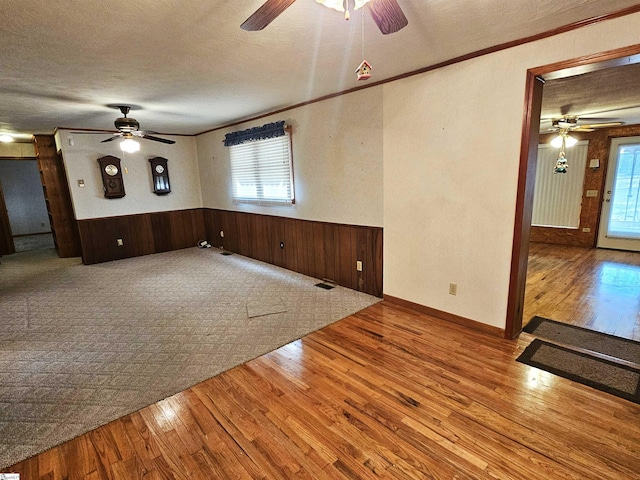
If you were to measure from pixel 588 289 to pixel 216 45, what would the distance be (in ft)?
15.6

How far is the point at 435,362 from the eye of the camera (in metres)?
2.43

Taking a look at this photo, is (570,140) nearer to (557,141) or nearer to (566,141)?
(566,141)

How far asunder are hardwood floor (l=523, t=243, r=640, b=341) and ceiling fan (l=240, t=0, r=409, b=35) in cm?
291

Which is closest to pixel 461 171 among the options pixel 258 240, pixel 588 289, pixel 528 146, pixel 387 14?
pixel 528 146

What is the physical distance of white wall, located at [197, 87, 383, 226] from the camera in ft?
11.4

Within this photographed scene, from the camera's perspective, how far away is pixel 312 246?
14.7ft

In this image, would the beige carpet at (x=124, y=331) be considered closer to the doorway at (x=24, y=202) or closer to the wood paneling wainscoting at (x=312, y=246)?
the wood paneling wainscoting at (x=312, y=246)

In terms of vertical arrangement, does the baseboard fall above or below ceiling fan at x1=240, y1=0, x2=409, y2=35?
below

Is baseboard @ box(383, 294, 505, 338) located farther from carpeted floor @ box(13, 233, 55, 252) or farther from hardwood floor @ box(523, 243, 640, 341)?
carpeted floor @ box(13, 233, 55, 252)

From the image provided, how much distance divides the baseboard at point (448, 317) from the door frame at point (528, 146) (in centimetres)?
10

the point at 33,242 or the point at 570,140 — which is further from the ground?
the point at 570,140

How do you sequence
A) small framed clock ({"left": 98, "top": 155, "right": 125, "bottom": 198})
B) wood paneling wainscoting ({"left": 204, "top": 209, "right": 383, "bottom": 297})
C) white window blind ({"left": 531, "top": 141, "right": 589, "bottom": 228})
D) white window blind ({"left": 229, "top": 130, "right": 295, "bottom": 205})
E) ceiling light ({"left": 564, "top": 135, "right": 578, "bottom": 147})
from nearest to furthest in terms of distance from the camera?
wood paneling wainscoting ({"left": 204, "top": 209, "right": 383, "bottom": 297}), white window blind ({"left": 229, "top": 130, "right": 295, "bottom": 205}), ceiling light ({"left": 564, "top": 135, "right": 578, "bottom": 147}), small framed clock ({"left": 98, "top": 155, "right": 125, "bottom": 198}), white window blind ({"left": 531, "top": 141, "right": 589, "bottom": 228})

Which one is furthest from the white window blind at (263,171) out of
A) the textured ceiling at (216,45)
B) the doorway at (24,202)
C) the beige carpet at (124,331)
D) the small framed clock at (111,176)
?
the doorway at (24,202)

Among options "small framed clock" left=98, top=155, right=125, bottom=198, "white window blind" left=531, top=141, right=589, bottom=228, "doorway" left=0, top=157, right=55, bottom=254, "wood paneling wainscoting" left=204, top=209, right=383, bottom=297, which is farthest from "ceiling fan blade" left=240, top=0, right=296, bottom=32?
"doorway" left=0, top=157, right=55, bottom=254
